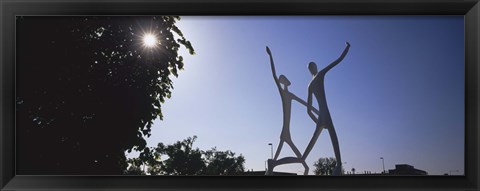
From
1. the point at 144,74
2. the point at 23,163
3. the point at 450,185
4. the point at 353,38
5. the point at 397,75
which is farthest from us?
the point at 353,38

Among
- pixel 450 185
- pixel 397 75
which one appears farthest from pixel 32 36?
pixel 397 75

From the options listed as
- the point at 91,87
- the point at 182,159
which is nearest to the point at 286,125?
the point at 182,159

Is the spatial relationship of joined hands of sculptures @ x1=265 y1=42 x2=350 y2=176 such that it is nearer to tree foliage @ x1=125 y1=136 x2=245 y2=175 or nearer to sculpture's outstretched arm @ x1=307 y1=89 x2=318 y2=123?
sculpture's outstretched arm @ x1=307 y1=89 x2=318 y2=123

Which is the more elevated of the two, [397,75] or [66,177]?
[397,75]

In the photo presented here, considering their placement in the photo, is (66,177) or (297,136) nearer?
(66,177)

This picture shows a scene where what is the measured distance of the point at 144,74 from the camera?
3217 millimetres

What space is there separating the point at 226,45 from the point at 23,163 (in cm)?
405

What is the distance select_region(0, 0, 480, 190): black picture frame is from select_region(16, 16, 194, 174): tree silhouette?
183 millimetres

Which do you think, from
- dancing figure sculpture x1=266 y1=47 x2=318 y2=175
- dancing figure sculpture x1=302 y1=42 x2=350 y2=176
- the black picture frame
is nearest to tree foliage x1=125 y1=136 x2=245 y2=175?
dancing figure sculpture x1=266 y1=47 x2=318 y2=175
